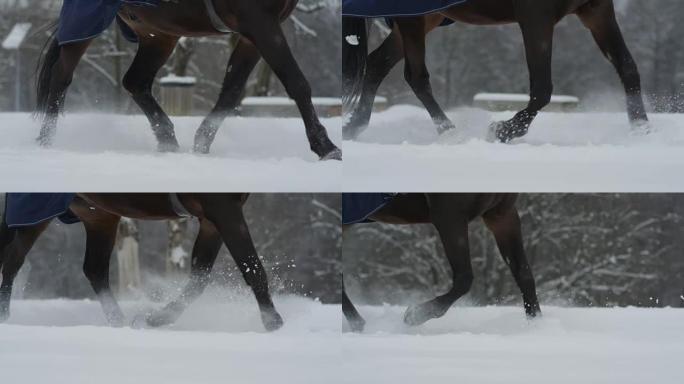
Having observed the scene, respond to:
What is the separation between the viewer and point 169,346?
372 cm

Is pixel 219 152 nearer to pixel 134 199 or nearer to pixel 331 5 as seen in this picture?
pixel 134 199

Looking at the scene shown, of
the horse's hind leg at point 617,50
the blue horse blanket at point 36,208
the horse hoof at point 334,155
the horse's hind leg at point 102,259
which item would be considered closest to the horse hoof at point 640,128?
the horse's hind leg at point 617,50

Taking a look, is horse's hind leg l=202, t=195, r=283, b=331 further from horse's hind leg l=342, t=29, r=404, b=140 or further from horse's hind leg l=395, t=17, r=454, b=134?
horse's hind leg l=395, t=17, r=454, b=134

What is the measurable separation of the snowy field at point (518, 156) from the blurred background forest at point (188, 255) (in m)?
0.22

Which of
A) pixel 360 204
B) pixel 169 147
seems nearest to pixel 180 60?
pixel 169 147

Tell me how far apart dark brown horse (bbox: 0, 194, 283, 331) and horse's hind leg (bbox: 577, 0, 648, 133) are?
1330mm

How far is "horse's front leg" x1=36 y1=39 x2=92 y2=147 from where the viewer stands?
12.5 ft

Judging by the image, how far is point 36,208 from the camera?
3883 mm

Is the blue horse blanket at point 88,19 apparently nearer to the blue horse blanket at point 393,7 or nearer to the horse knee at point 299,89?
the horse knee at point 299,89

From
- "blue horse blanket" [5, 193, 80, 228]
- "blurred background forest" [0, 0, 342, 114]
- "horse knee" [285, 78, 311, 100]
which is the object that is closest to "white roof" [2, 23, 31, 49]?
"blurred background forest" [0, 0, 342, 114]

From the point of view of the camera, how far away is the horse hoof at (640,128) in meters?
3.74

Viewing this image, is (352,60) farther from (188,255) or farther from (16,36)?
(16,36)

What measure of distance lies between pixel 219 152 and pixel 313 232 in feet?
1.40

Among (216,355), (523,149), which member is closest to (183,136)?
(216,355)
